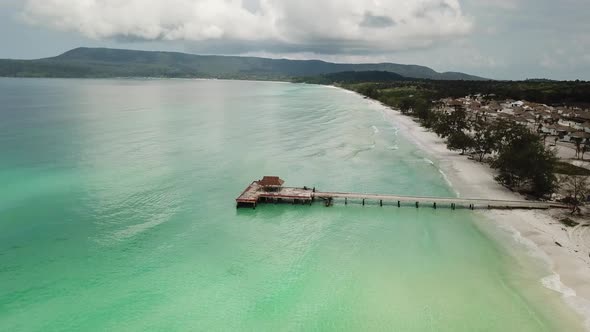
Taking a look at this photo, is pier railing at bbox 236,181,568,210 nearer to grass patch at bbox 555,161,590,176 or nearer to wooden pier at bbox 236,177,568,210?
wooden pier at bbox 236,177,568,210

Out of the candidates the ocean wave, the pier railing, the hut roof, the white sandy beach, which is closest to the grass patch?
the white sandy beach

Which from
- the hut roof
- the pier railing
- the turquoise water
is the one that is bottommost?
the turquoise water

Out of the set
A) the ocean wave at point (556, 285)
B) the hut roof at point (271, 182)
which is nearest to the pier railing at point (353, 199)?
the hut roof at point (271, 182)

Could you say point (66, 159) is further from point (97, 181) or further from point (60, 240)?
point (60, 240)

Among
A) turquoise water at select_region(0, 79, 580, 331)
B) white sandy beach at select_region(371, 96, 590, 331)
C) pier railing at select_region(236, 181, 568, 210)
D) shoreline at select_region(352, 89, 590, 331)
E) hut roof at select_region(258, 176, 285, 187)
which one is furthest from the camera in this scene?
hut roof at select_region(258, 176, 285, 187)

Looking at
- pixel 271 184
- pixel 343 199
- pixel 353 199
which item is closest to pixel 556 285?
pixel 353 199
